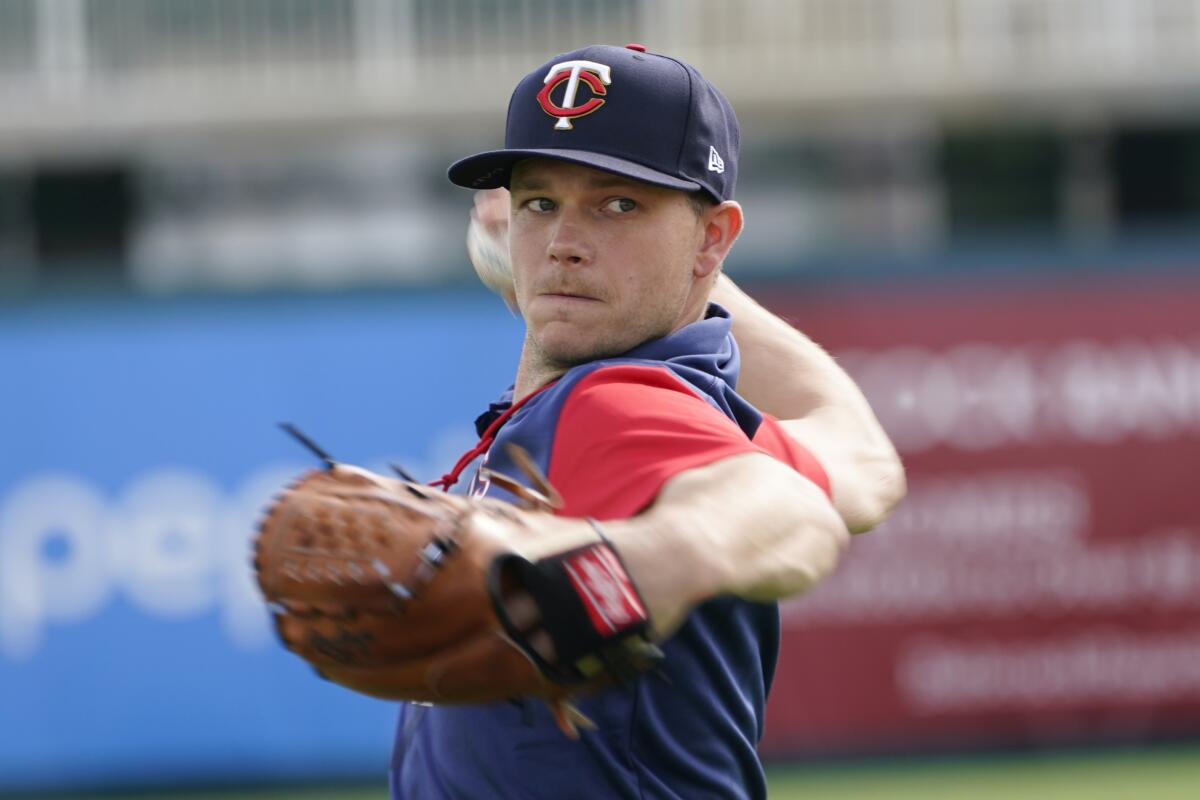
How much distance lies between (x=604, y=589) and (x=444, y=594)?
0.56 feet

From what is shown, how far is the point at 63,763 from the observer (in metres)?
8.52

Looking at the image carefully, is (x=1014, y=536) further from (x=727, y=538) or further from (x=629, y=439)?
(x=727, y=538)

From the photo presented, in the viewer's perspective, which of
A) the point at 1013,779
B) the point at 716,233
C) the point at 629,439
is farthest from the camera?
the point at 1013,779

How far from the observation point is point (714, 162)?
2479 millimetres

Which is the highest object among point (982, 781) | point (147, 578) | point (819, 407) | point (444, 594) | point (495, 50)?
point (444, 594)

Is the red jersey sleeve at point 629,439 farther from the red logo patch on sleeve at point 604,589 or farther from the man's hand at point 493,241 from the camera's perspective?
the man's hand at point 493,241

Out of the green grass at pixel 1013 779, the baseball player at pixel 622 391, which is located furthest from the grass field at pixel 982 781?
the baseball player at pixel 622 391

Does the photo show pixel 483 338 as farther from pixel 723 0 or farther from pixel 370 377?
pixel 723 0

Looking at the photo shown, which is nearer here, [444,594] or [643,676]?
[444,594]

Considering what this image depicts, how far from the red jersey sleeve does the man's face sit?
0.57 feet

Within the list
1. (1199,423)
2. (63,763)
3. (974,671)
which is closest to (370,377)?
(63,763)

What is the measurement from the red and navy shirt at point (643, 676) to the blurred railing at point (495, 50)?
11478 mm

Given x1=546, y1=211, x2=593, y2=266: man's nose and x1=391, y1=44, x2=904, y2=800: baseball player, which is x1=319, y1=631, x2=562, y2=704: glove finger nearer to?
x1=391, y1=44, x2=904, y2=800: baseball player

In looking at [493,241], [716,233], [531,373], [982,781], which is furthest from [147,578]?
[716,233]
